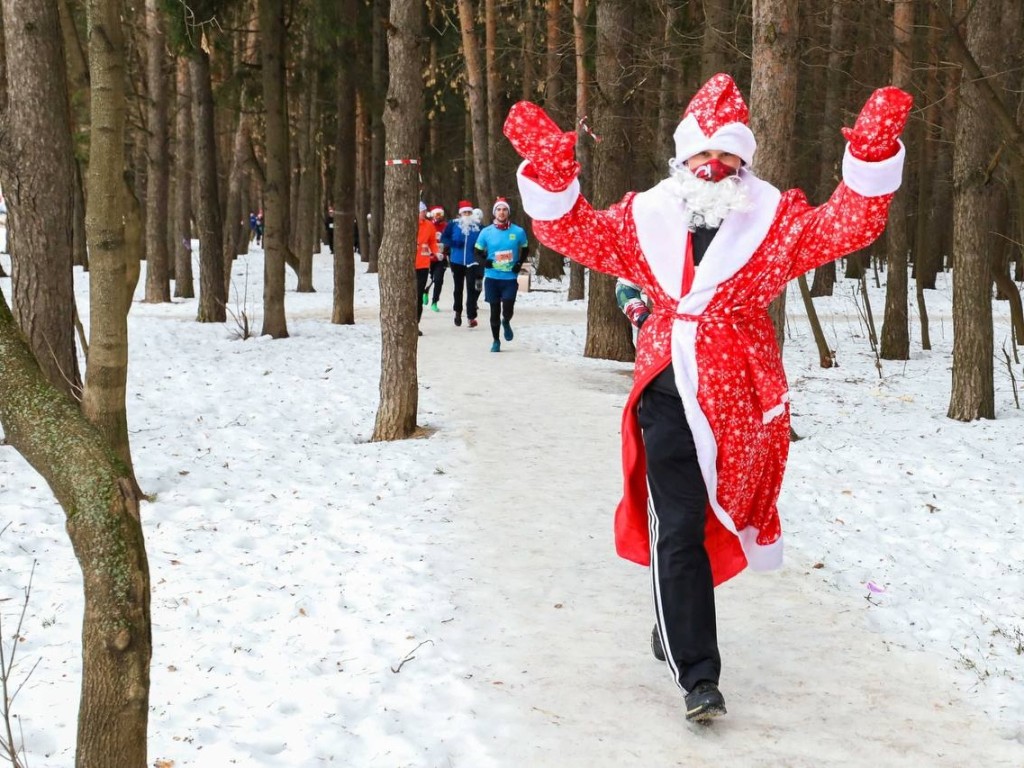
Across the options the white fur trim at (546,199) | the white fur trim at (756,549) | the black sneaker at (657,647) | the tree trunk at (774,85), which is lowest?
the black sneaker at (657,647)

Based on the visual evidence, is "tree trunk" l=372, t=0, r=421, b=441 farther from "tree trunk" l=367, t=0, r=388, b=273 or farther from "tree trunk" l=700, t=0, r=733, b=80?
"tree trunk" l=367, t=0, r=388, b=273


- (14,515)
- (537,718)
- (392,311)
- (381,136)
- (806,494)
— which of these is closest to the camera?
(537,718)

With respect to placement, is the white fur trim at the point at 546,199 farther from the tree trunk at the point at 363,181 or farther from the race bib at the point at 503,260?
the tree trunk at the point at 363,181

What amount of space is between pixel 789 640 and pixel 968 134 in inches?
281

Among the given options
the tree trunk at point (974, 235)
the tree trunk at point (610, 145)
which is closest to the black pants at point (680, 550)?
the tree trunk at point (974, 235)

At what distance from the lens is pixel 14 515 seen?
582 cm

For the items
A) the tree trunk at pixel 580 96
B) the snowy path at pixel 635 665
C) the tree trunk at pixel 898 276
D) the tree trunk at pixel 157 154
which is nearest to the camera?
the snowy path at pixel 635 665

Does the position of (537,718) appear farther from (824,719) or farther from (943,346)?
(943,346)

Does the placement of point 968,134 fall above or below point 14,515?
above

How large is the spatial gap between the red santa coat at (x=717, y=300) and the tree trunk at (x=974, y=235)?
23.1 feet

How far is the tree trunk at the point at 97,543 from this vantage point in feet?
7.89

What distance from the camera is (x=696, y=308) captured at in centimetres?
388

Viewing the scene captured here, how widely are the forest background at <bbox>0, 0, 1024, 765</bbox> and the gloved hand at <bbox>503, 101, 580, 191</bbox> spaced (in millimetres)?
1698

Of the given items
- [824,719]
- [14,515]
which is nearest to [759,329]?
[824,719]
